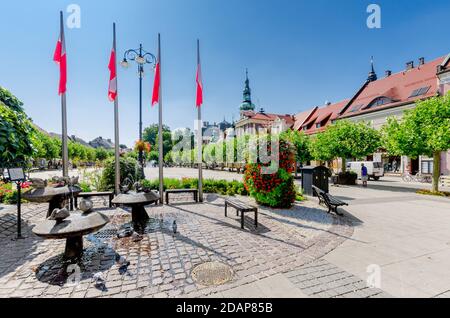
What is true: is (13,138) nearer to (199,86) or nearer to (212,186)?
(199,86)

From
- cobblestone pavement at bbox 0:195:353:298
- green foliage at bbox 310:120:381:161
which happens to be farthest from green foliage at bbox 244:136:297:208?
green foliage at bbox 310:120:381:161

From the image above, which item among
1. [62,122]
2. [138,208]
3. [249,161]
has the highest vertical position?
[62,122]

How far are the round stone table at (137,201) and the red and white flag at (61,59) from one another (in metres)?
6.24

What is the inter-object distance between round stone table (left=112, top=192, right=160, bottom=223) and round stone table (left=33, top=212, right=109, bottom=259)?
70.0 inches

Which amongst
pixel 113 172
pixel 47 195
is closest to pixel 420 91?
pixel 113 172

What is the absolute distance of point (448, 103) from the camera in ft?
41.0

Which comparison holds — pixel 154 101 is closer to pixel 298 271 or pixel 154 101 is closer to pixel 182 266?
pixel 182 266

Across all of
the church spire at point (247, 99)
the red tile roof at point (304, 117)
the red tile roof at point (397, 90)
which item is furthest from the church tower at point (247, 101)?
the red tile roof at point (397, 90)

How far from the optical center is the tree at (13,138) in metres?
6.03

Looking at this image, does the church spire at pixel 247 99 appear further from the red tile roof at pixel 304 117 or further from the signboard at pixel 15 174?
the signboard at pixel 15 174

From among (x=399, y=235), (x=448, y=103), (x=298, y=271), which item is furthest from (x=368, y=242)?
(x=448, y=103)

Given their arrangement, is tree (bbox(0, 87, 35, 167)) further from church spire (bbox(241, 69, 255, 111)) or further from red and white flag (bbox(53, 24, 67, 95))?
church spire (bbox(241, 69, 255, 111))
